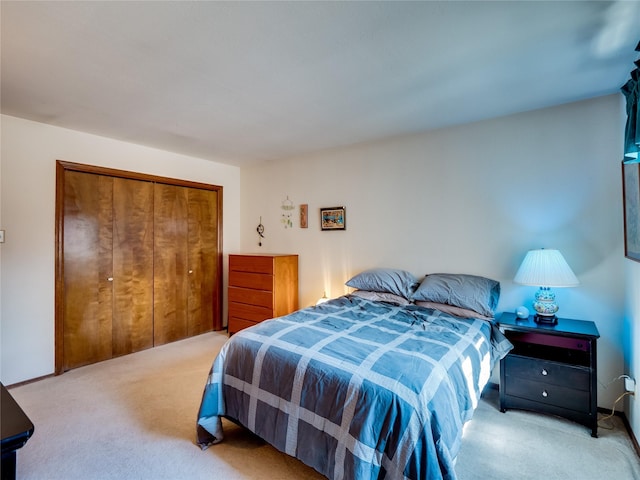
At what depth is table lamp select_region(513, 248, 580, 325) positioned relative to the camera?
212cm

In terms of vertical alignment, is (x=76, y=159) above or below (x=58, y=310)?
above

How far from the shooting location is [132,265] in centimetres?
338

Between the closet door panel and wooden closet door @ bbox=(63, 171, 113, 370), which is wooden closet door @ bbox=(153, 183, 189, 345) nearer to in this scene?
the closet door panel

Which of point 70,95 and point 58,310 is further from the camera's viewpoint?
point 58,310

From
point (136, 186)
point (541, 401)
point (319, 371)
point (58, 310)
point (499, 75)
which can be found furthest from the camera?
point (136, 186)

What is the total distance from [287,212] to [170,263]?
5.10 ft

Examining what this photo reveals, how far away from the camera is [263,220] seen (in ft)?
14.2

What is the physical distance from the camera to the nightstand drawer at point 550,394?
2025mm

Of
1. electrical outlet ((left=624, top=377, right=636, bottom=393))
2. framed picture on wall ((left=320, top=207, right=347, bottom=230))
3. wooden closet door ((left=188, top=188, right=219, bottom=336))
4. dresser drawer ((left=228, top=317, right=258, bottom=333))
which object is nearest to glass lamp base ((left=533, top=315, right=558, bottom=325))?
electrical outlet ((left=624, top=377, right=636, bottom=393))

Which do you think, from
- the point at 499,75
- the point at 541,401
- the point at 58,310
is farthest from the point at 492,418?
the point at 58,310

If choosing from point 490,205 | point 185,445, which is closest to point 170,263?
point 185,445

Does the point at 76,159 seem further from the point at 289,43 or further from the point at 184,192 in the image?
the point at 289,43

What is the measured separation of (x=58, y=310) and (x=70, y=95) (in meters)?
1.91

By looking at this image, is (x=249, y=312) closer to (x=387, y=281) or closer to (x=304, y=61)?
(x=387, y=281)
